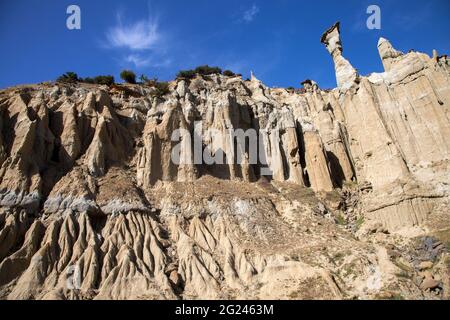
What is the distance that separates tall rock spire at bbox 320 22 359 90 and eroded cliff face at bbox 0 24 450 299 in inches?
16.4

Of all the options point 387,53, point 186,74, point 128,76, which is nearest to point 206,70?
point 186,74

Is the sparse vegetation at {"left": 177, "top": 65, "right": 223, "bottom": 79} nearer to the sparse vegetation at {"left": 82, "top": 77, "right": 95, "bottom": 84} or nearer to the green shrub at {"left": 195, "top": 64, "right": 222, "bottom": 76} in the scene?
the green shrub at {"left": 195, "top": 64, "right": 222, "bottom": 76}

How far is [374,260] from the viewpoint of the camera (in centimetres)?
2272

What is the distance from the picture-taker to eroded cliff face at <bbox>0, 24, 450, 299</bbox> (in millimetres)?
21594

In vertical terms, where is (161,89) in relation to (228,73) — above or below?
below

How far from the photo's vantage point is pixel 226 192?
→ 1209 inches

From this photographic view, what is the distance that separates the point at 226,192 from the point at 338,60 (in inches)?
1027

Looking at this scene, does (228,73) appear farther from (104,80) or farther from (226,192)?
(226,192)

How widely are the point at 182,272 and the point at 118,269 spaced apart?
4129 millimetres

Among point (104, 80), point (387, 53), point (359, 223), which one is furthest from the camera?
point (104, 80)
